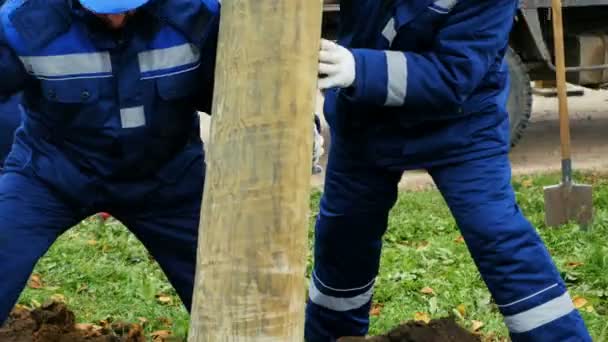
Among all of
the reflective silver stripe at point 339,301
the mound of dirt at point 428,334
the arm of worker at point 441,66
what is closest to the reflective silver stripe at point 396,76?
the arm of worker at point 441,66

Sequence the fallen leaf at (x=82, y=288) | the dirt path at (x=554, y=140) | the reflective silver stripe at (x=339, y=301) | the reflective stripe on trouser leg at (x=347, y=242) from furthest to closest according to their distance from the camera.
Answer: the dirt path at (x=554, y=140)
the fallen leaf at (x=82, y=288)
the reflective silver stripe at (x=339, y=301)
the reflective stripe on trouser leg at (x=347, y=242)

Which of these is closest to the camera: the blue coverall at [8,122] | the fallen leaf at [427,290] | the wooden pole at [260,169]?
the wooden pole at [260,169]

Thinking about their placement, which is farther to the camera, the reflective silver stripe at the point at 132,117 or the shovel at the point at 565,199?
the shovel at the point at 565,199

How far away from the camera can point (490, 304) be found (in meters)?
4.91

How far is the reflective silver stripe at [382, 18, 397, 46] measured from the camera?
330cm

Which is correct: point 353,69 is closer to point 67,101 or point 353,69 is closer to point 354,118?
point 354,118

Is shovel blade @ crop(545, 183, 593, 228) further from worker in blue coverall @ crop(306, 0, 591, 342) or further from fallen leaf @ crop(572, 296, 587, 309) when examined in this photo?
worker in blue coverall @ crop(306, 0, 591, 342)

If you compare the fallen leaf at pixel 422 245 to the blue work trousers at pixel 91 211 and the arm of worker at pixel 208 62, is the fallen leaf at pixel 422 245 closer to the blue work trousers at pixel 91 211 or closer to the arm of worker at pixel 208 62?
the blue work trousers at pixel 91 211

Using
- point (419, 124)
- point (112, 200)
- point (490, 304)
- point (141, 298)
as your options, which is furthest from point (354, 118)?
point (141, 298)

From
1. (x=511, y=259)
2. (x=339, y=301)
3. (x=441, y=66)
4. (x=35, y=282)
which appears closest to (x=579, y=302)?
(x=339, y=301)

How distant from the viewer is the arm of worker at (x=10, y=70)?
10.7ft

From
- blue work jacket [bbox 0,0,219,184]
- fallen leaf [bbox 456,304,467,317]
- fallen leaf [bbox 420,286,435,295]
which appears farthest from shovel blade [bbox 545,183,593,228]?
blue work jacket [bbox 0,0,219,184]

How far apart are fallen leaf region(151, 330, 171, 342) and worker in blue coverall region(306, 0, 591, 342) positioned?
1.20 m

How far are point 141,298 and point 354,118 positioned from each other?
2.03 m
